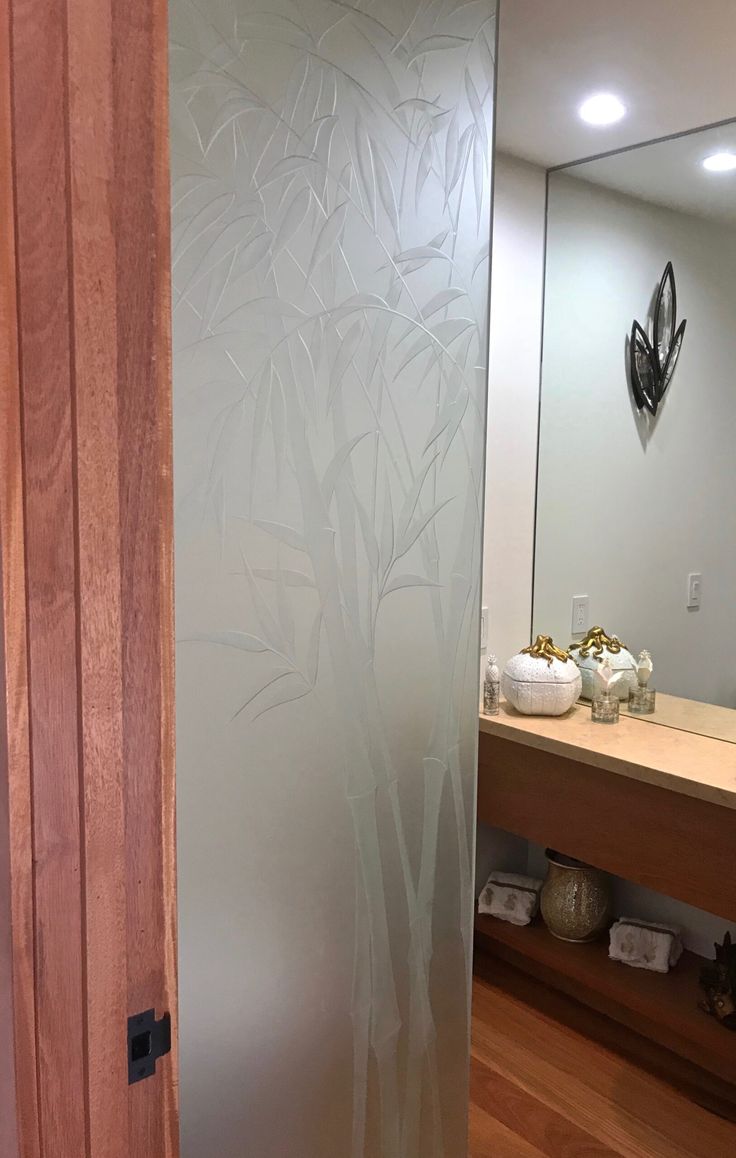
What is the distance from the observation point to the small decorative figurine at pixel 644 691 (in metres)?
2.56

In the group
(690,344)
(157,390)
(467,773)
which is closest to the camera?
(157,390)

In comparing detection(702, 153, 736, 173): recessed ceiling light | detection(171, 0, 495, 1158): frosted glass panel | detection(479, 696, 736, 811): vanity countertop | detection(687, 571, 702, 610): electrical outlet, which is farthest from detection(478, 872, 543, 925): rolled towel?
detection(702, 153, 736, 173): recessed ceiling light

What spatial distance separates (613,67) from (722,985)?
215 cm

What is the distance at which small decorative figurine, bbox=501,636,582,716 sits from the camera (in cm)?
257

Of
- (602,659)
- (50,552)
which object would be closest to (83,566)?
(50,552)

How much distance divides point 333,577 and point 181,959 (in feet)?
1.55

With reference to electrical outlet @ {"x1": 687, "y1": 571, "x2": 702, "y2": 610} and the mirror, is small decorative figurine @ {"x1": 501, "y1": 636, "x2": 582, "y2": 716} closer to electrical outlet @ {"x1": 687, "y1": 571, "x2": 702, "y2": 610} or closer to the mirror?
the mirror

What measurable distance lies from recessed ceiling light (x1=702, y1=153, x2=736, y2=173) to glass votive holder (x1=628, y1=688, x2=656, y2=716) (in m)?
1.36

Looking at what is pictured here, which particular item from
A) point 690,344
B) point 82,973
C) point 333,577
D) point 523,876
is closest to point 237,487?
point 333,577

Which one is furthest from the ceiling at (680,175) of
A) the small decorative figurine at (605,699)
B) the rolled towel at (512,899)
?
the rolled towel at (512,899)

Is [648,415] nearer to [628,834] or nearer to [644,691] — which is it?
[644,691]

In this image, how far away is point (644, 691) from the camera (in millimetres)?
2570

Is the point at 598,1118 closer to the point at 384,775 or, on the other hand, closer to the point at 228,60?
the point at 384,775

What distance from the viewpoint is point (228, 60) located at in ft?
3.24
